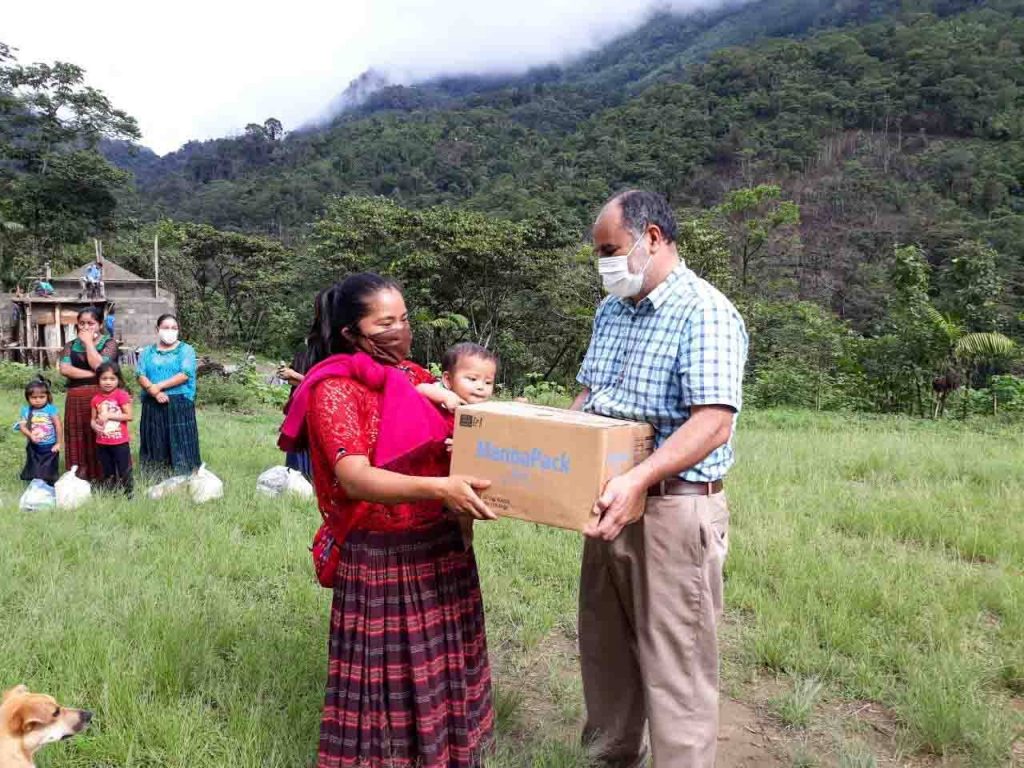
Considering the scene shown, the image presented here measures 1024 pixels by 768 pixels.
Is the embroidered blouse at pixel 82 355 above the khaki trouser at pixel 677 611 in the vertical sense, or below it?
above

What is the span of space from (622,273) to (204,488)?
4672mm

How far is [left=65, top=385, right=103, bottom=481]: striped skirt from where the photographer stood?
5992mm

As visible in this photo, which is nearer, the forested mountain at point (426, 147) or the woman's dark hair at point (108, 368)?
the woman's dark hair at point (108, 368)

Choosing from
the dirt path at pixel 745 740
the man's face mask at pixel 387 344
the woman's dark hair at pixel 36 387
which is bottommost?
the dirt path at pixel 745 740

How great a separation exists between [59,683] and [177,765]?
75 centimetres

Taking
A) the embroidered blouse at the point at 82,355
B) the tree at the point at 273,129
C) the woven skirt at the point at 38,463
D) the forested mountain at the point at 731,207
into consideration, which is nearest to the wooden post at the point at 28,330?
the forested mountain at the point at 731,207

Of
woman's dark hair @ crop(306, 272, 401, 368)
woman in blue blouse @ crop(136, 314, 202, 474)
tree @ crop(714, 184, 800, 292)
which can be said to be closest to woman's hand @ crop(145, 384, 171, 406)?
woman in blue blouse @ crop(136, 314, 202, 474)

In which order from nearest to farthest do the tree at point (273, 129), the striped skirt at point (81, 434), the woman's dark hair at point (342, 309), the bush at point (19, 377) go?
the woman's dark hair at point (342, 309), the striped skirt at point (81, 434), the bush at point (19, 377), the tree at point (273, 129)

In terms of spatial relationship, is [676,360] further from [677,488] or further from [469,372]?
[469,372]

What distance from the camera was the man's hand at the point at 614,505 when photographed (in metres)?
1.75

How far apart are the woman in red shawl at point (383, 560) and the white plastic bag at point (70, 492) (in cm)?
415

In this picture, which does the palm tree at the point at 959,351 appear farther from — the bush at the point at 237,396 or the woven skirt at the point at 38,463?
the woven skirt at the point at 38,463

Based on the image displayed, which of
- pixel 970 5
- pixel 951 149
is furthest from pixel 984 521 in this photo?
pixel 970 5

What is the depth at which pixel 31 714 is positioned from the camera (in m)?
2.04
